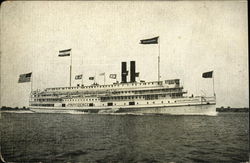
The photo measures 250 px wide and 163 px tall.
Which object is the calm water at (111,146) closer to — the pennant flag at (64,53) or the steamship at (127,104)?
the pennant flag at (64,53)

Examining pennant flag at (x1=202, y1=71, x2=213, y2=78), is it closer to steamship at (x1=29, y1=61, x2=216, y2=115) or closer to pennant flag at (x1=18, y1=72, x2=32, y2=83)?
pennant flag at (x1=18, y1=72, x2=32, y2=83)

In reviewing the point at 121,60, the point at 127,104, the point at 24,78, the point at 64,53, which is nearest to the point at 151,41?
the point at 121,60

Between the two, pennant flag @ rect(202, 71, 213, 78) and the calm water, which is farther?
pennant flag @ rect(202, 71, 213, 78)

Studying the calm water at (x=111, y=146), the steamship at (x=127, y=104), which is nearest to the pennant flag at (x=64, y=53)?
the calm water at (x=111, y=146)

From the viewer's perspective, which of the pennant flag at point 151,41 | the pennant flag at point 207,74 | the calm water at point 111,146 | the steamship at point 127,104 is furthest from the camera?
the steamship at point 127,104

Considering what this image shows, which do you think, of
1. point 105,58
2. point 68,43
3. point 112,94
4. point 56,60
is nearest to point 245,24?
point 105,58

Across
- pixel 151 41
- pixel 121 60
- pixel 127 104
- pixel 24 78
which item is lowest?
pixel 127 104

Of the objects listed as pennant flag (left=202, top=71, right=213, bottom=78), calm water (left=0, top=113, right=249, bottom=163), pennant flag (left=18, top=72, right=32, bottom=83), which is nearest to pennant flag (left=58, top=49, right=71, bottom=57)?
pennant flag (left=18, top=72, right=32, bottom=83)

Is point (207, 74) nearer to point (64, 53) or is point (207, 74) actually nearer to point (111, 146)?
point (111, 146)

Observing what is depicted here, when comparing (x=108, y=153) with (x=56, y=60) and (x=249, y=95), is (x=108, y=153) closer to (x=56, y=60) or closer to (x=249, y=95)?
(x=56, y=60)
